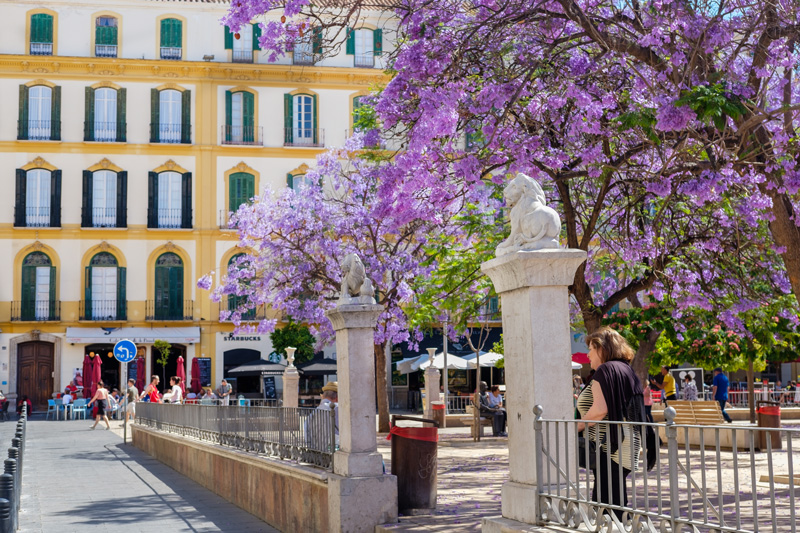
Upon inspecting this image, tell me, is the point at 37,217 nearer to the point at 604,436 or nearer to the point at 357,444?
the point at 357,444

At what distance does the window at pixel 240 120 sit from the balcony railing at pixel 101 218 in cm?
574

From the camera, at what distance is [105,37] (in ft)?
140

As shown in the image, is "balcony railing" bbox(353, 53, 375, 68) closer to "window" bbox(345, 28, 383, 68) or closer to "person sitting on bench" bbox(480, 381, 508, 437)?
"window" bbox(345, 28, 383, 68)

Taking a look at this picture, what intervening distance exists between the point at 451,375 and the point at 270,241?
693 inches

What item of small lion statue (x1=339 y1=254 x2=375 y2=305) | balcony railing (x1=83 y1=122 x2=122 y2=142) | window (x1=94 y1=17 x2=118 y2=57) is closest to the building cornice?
window (x1=94 y1=17 x2=118 y2=57)

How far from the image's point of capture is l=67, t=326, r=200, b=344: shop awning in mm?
41094

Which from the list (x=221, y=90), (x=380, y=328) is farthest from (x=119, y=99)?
(x=380, y=328)

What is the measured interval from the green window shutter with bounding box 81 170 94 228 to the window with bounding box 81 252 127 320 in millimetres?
1515

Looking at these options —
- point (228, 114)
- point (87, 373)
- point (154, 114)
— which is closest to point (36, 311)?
point (87, 373)

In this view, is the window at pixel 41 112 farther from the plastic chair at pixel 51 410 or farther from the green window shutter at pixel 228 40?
the plastic chair at pixel 51 410

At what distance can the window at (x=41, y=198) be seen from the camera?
136 feet

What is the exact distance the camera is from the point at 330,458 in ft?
33.9

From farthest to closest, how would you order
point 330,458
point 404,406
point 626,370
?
point 404,406, point 330,458, point 626,370

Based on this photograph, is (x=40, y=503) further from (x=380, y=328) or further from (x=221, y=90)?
(x=221, y=90)
